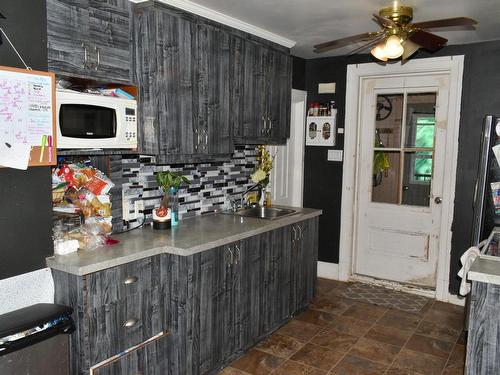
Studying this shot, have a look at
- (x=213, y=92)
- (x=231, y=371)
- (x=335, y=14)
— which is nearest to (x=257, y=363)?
(x=231, y=371)

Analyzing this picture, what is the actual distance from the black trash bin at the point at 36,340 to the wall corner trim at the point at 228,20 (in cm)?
187

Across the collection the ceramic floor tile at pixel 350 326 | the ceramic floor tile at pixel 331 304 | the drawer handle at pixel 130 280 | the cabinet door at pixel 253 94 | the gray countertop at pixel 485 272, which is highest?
the cabinet door at pixel 253 94

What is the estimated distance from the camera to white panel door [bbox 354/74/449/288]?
13.7 feet

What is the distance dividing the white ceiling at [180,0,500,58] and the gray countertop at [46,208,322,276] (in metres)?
1.50

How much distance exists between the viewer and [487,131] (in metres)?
3.21

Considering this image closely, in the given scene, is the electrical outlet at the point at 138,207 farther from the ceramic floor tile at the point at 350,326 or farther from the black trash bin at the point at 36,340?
the ceramic floor tile at the point at 350,326

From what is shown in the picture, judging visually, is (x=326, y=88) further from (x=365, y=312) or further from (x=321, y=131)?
(x=365, y=312)

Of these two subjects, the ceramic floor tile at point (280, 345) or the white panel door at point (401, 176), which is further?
the white panel door at point (401, 176)

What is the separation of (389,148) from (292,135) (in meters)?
1.03

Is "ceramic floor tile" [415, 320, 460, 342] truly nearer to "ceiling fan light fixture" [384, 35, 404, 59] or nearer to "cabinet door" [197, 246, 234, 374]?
"cabinet door" [197, 246, 234, 374]

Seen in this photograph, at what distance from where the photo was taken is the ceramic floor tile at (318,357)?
2994mm

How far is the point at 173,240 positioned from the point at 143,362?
27.4 inches

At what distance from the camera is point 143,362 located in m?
2.39

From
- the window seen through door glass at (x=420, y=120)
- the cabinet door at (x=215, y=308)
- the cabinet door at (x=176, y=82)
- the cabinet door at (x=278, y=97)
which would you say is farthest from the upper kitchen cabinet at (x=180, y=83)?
the window seen through door glass at (x=420, y=120)
